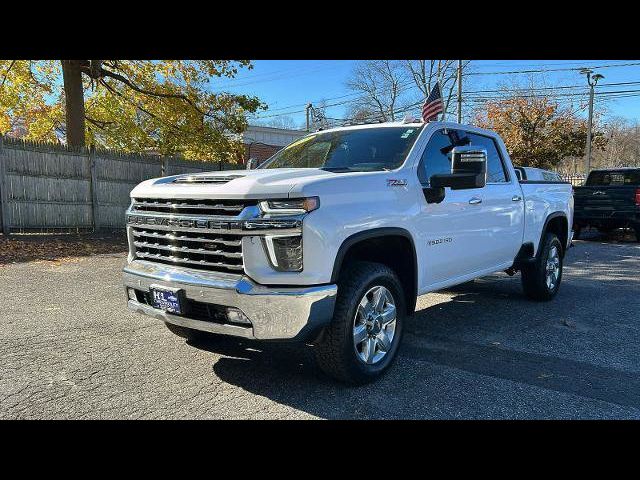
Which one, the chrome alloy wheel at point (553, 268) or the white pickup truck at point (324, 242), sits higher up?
the white pickup truck at point (324, 242)

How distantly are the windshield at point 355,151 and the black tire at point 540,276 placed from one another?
292 cm

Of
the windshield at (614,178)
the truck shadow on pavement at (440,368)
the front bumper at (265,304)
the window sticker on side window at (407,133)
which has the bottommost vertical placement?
the truck shadow on pavement at (440,368)

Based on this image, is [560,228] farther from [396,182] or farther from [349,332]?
[349,332]

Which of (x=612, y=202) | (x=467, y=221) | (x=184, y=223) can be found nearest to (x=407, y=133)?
(x=467, y=221)

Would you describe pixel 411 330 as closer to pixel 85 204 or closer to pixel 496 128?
pixel 85 204

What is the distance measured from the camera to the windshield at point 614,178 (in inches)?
544

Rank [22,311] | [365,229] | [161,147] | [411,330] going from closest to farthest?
[365,229] < [411,330] < [22,311] < [161,147]

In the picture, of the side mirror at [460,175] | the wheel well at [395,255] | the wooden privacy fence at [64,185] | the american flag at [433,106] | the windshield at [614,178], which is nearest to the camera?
the wheel well at [395,255]

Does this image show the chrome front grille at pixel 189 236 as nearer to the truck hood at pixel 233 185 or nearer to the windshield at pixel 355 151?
the truck hood at pixel 233 185

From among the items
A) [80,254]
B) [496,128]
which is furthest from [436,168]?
[496,128]

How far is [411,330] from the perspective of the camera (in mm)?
5262

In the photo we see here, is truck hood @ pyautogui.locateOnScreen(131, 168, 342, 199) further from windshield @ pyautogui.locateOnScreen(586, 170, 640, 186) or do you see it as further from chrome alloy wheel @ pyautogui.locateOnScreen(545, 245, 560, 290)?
windshield @ pyautogui.locateOnScreen(586, 170, 640, 186)

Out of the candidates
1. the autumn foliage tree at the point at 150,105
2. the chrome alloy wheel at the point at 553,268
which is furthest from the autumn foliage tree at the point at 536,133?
the chrome alloy wheel at the point at 553,268
